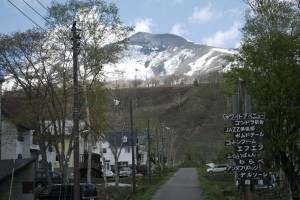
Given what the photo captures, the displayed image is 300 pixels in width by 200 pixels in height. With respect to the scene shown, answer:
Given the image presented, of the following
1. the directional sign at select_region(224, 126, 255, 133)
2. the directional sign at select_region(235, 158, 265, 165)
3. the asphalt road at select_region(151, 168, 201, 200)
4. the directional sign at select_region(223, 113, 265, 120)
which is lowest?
the asphalt road at select_region(151, 168, 201, 200)

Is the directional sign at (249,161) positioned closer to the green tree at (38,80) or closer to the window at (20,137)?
the green tree at (38,80)

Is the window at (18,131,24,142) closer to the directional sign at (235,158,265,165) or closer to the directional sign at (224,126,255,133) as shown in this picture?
the directional sign at (224,126,255,133)

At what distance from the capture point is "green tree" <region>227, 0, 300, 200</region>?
22328 millimetres

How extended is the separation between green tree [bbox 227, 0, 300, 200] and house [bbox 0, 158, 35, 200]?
450 inches

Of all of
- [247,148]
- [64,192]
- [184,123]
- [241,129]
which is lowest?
[64,192]

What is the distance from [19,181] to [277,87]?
46.0 ft

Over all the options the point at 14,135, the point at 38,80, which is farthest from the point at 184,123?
the point at 38,80

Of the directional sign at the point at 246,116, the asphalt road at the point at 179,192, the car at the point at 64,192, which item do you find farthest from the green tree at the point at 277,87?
the asphalt road at the point at 179,192

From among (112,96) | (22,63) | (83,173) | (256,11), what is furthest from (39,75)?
(83,173)

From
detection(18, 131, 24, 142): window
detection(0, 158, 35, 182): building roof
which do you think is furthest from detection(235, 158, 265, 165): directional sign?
detection(18, 131, 24, 142): window

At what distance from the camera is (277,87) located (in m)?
22.3

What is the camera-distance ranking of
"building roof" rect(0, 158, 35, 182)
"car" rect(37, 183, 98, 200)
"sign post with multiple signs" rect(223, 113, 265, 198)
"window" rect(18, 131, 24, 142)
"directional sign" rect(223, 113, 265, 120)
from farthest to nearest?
"window" rect(18, 131, 24, 142)
"car" rect(37, 183, 98, 200)
"building roof" rect(0, 158, 35, 182)
"directional sign" rect(223, 113, 265, 120)
"sign post with multiple signs" rect(223, 113, 265, 198)

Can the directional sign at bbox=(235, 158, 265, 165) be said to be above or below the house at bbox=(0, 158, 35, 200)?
above

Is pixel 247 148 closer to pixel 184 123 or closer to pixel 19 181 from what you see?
pixel 19 181
